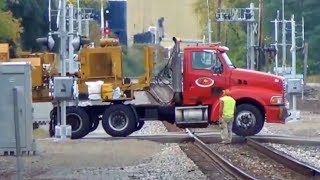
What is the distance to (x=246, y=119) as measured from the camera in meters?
35.8

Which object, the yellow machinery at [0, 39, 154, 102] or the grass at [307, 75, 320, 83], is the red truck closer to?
the yellow machinery at [0, 39, 154, 102]

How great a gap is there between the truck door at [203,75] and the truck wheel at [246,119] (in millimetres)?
935

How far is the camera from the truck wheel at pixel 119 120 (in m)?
36.6

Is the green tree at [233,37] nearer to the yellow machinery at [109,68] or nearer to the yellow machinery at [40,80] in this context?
the yellow machinery at [40,80]

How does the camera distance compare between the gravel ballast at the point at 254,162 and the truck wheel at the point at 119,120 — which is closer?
the gravel ballast at the point at 254,162

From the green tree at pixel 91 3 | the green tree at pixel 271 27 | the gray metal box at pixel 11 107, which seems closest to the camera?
the gray metal box at pixel 11 107

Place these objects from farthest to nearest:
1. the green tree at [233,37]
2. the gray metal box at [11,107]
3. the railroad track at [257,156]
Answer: the green tree at [233,37] → the railroad track at [257,156] → the gray metal box at [11,107]

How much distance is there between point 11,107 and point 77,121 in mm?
14784

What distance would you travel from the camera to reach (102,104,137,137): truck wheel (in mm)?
36594

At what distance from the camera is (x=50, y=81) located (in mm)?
39250

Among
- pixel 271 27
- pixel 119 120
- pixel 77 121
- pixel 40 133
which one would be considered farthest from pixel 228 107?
pixel 271 27

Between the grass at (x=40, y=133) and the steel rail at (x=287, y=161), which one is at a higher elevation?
the steel rail at (x=287, y=161)

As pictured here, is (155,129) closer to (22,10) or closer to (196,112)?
(196,112)

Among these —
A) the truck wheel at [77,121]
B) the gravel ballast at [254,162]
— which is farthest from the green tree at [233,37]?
the gravel ballast at [254,162]
